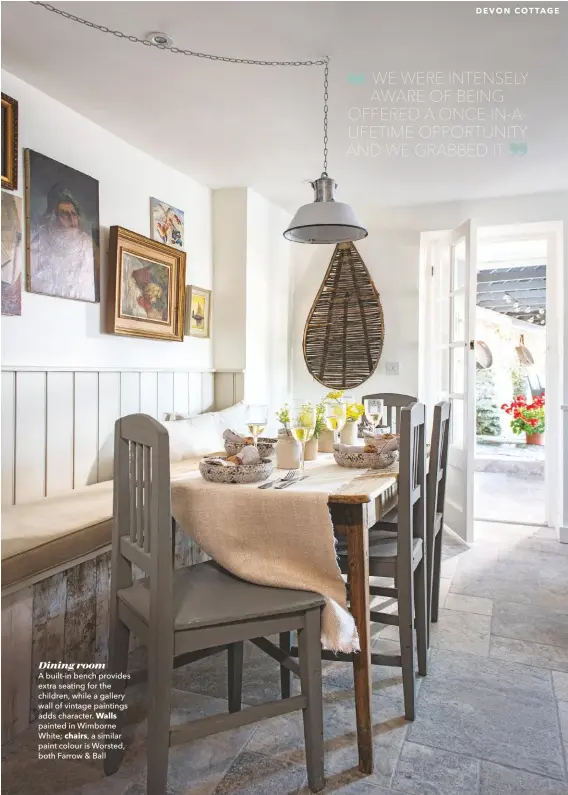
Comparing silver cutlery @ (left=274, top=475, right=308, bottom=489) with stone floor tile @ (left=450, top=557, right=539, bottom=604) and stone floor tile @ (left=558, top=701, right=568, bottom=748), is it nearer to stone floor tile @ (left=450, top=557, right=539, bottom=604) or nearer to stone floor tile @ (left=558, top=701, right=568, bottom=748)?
stone floor tile @ (left=558, top=701, right=568, bottom=748)

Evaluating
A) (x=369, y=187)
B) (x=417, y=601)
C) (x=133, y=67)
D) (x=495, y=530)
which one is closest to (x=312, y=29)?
(x=133, y=67)

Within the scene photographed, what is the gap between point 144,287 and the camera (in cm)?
318

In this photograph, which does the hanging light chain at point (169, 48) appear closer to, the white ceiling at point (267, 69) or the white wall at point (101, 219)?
the white ceiling at point (267, 69)

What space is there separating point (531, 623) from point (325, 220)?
6.48ft

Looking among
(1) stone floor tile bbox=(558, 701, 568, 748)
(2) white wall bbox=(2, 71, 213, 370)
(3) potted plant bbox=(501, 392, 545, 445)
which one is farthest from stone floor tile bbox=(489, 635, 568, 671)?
(3) potted plant bbox=(501, 392, 545, 445)

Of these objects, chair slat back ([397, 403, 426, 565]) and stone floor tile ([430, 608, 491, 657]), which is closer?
chair slat back ([397, 403, 426, 565])

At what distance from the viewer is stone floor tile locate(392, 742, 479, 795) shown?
1.53 metres

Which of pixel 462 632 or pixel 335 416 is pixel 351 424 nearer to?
pixel 335 416

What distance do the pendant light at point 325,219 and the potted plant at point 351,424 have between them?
29.0 inches

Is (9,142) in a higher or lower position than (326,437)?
higher

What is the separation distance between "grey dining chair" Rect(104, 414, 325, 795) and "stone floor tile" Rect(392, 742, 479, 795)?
0.80 feet

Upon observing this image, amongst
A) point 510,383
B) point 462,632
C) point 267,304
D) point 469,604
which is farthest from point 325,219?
point 510,383

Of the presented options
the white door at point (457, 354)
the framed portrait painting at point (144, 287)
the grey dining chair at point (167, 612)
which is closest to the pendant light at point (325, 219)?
the framed portrait painting at point (144, 287)

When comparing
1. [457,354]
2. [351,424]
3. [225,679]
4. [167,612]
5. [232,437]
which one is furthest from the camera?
[457,354]
